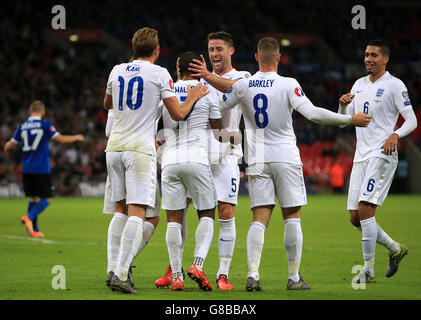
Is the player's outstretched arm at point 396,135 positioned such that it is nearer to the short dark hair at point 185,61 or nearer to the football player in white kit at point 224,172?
the football player in white kit at point 224,172

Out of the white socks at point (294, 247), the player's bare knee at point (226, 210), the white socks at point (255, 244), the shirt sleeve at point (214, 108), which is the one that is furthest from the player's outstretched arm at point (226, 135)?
the white socks at point (294, 247)

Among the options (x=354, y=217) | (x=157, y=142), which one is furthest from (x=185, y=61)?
(x=354, y=217)

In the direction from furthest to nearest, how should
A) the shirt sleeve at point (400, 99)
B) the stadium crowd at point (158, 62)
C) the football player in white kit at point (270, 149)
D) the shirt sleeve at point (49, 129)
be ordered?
the stadium crowd at point (158, 62), the shirt sleeve at point (49, 129), the shirt sleeve at point (400, 99), the football player in white kit at point (270, 149)

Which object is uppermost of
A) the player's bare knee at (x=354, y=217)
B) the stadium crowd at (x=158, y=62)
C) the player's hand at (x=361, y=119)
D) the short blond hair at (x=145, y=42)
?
the stadium crowd at (x=158, y=62)

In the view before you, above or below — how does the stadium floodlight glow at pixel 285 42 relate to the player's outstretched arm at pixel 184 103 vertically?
above

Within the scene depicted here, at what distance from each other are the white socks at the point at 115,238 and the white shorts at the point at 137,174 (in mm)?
386

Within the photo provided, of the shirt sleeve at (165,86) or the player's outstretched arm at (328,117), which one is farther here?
the player's outstretched arm at (328,117)

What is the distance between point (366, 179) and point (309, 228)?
6.75 metres

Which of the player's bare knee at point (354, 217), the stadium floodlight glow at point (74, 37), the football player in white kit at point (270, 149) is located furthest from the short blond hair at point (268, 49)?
the stadium floodlight glow at point (74, 37)

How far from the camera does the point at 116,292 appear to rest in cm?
675

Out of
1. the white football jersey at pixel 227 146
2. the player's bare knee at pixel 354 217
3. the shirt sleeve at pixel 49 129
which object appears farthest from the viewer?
the shirt sleeve at pixel 49 129

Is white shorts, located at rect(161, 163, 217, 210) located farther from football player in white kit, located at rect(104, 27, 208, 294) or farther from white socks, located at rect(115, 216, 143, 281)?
white socks, located at rect(115, 216, 143, 281)

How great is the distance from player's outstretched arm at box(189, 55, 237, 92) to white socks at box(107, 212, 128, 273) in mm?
1601

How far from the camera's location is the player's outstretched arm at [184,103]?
22.0 feet
